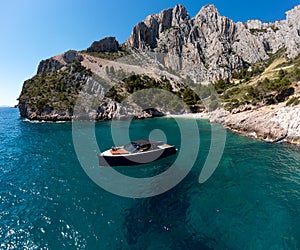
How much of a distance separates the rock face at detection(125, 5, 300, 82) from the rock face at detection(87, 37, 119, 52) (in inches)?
924

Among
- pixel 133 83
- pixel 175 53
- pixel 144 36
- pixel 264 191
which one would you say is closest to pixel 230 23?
pixel 175 53

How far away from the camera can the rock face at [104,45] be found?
15888cm

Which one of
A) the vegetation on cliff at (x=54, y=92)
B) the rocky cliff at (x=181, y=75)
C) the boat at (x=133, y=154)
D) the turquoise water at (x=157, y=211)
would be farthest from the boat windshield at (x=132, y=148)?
the vegetation on cliff at (x=54, y=92)

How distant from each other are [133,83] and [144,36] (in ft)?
357

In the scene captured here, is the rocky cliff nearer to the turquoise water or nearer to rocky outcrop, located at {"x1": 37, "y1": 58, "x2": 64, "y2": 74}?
rocky outcrop, located at {"x1": 37, "y1": 58, "x2": 64, "y2": 74}

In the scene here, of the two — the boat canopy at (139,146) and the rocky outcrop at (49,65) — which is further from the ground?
the rocky outcrop at (49,65)

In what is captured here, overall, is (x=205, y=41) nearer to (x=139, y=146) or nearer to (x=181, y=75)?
(x=181, y=75)

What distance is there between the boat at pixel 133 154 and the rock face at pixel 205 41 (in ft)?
465

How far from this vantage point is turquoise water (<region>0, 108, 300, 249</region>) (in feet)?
37.1

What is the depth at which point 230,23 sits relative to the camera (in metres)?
190

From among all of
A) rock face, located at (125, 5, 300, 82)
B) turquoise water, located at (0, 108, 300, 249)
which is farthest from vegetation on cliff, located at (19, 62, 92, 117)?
rock face, located at (125, 5, 300, 82)

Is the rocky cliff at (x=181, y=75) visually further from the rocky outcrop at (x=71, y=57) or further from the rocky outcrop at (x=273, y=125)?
the rocky outcrop at (x=71, y=57)

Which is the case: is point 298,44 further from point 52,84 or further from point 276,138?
point 52,84

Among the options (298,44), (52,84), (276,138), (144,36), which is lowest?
(276,138)
